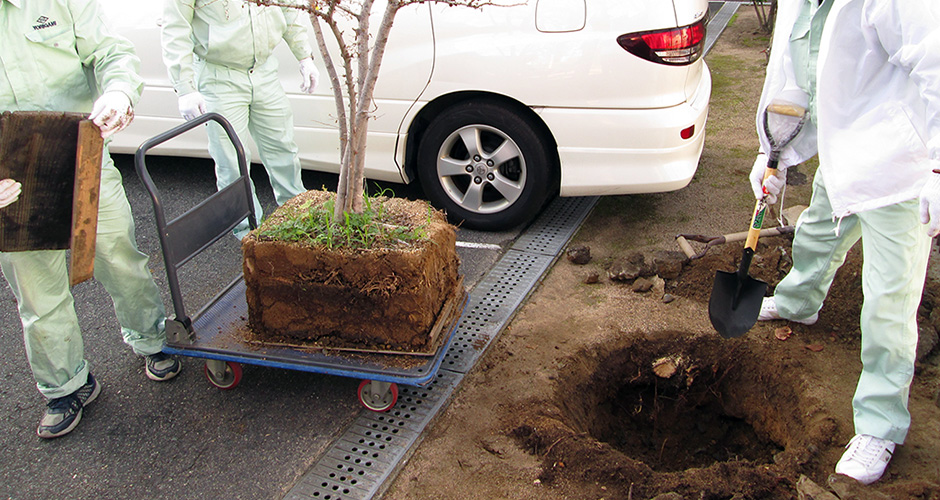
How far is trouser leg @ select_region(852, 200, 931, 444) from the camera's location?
2.63 meters

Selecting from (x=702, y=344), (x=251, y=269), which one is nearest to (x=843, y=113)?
(x=702, y=344)

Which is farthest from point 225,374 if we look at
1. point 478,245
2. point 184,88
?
point 478,245

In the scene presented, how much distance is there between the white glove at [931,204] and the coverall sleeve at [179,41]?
3.40 metres

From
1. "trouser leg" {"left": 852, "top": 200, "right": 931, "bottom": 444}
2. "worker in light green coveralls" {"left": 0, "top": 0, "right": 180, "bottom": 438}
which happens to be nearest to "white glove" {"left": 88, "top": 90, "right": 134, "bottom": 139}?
"worker in light green coveralls" {"left": 0, "top": 0, "right": 180, "bottom": 438}

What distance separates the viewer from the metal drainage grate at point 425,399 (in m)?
2.81

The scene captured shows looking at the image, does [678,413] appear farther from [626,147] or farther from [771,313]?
[626,147]

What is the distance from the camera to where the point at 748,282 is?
131 inches

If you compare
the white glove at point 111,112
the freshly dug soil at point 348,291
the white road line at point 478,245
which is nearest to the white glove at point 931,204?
the freshly dug soil at point 348,291

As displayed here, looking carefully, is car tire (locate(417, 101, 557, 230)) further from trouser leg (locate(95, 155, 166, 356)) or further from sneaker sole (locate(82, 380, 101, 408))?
sneaker sole (locate(82, 380, 101, 408))

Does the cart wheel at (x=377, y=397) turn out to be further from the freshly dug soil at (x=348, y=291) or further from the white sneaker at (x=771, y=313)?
the white sneaker at (x=771, y=313)

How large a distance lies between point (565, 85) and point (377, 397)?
2072 mm

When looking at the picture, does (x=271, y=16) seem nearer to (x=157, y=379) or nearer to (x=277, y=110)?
(x=277, y=110)

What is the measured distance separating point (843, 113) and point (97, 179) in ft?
9.35

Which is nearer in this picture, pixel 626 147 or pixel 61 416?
pixel 61 416
